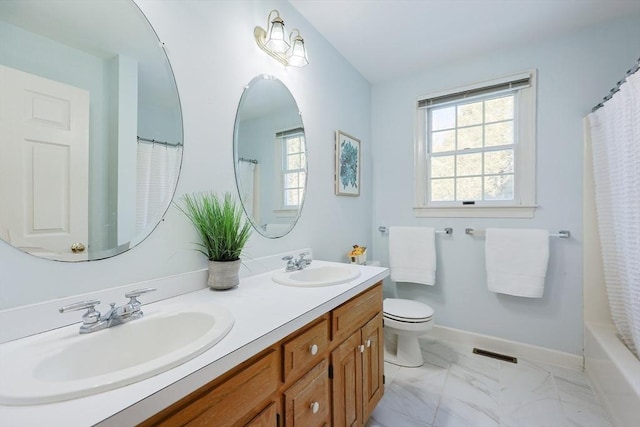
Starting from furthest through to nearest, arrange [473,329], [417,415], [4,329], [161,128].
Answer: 1. [473,329]
2. [417,415]
3. [161,128]
4. [4,329]

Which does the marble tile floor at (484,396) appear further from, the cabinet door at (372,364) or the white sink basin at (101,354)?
the white sink basin at (101,354)

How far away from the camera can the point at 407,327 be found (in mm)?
1967

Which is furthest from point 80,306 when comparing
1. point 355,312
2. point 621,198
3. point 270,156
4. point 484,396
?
point 621,198

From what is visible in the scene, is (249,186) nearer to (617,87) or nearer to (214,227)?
(214,227)

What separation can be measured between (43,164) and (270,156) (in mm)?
974

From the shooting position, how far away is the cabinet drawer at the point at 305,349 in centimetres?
87

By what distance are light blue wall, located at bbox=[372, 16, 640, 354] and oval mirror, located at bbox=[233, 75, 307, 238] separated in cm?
129

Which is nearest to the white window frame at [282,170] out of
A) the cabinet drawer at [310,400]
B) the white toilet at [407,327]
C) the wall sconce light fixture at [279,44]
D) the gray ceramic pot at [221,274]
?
the wall sconce light fixture at [279,44]

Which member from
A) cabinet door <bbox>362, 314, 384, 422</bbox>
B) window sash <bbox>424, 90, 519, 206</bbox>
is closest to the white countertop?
cabinet door <bbox>362, 314, 384, 422</bbox>

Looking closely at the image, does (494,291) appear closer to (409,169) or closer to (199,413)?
(409,169)

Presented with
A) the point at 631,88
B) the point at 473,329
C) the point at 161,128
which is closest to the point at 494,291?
the point at 473,329

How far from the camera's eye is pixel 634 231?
1.41 m

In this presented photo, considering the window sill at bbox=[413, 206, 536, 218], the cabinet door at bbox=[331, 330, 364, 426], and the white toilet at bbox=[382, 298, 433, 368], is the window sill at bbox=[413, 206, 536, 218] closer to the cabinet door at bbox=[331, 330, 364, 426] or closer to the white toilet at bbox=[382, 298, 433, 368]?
the white toilet at bbox=[382, 298, 433, 368]

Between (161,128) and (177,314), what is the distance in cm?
69
